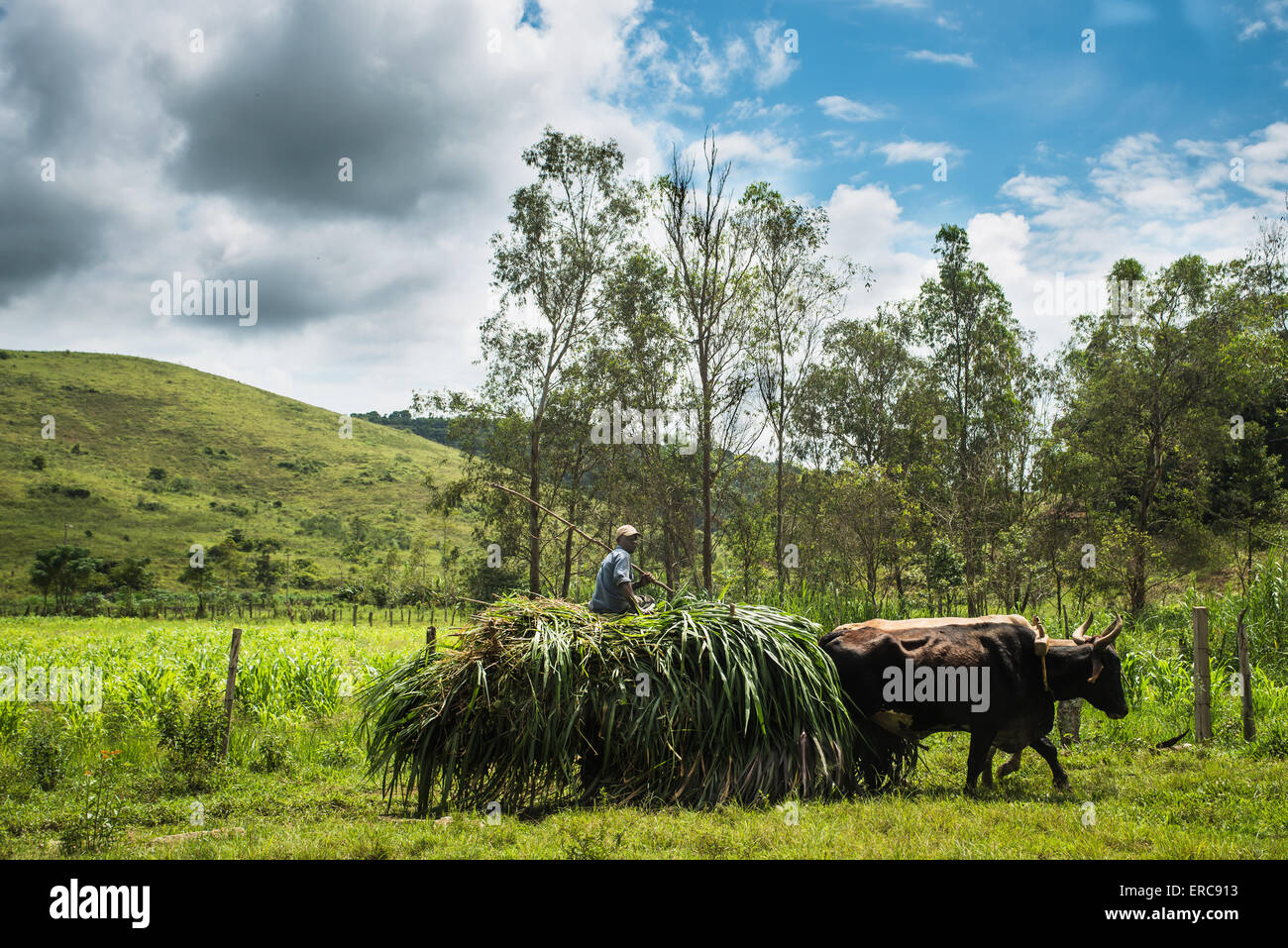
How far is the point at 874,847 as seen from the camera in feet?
17.1

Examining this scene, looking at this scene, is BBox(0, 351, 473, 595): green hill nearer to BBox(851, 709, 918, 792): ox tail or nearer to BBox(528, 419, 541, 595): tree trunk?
BBox(528, 419, 541, 595): tree trunk

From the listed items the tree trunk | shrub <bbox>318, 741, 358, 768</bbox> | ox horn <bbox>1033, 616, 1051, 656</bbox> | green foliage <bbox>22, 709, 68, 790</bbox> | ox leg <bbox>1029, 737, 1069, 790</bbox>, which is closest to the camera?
ox leg <bbox>1029, 737, 1069, 790</bbox>

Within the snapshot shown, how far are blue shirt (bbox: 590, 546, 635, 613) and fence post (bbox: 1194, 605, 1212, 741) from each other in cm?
663

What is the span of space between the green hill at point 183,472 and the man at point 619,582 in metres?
49.4

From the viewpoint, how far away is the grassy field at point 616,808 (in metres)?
5.39

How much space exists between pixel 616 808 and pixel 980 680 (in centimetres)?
361

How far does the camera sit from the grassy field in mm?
5387

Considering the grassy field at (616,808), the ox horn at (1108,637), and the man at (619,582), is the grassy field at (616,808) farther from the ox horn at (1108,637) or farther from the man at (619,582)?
the man at (619,582)

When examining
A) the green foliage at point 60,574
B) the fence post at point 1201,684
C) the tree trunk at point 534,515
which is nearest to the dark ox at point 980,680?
the fence post at point 1201,684

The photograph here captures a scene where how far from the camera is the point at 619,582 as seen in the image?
771 cm

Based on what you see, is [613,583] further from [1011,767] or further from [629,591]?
[1011,767]

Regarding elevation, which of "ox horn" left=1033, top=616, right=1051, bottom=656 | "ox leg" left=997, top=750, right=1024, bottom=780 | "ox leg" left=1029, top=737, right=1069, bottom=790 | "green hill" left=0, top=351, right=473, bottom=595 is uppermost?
"green hill" left=0, top=351, right=473, bottom=595

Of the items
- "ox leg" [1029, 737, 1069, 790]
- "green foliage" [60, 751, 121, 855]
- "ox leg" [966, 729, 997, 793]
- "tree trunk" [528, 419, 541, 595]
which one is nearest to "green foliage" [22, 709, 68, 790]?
"green foliage" [60, 751, 121, 855]

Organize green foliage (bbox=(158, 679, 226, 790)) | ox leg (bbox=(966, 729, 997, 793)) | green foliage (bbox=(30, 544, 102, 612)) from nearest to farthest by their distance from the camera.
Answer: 1. ox leg (bbox=(966, 729, 997, 793))
2. green foliage (bbox=(158, 679, 226, 790))
3. green foliage (bbox=(30, 544, 102, 612))
